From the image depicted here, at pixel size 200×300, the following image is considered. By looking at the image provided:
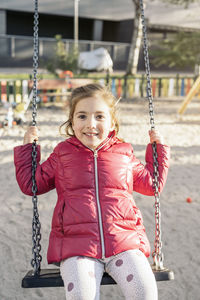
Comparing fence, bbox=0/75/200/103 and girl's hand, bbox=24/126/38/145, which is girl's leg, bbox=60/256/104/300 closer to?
girl's hand, bbox=24/126/38/145

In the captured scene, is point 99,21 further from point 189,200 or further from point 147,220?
point 147,220

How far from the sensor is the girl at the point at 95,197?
1853 millimetres

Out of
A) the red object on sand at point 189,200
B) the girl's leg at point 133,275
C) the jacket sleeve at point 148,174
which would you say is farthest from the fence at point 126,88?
the girl's leg at point 133,275

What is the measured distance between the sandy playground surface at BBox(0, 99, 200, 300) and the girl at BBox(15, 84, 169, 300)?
2.44 ft

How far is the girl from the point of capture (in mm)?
1853

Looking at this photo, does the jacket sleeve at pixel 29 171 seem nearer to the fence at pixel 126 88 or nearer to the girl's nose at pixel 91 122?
the girl's nose at pixel 91 122

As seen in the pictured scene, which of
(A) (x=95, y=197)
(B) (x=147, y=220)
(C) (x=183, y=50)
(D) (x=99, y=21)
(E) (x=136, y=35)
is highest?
(D) (x=99, y=21)

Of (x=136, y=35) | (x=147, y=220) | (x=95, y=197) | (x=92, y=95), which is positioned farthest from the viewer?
(x=136, y=35)

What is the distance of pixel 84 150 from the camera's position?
216 cm

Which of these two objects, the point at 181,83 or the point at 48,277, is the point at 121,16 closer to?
the point at 181,83

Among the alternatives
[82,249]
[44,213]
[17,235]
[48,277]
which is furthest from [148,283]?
[44,213]

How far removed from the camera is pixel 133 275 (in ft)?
6.04

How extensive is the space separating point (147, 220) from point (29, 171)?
5.91 ft

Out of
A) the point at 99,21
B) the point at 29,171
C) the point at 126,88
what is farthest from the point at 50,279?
the point at 99,21
